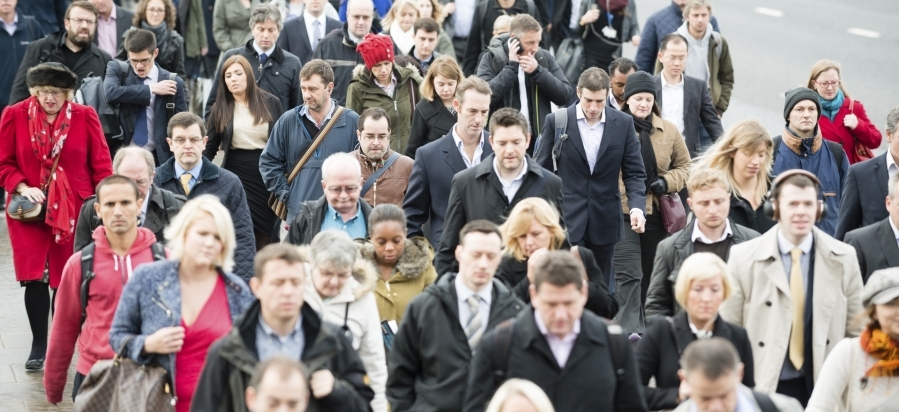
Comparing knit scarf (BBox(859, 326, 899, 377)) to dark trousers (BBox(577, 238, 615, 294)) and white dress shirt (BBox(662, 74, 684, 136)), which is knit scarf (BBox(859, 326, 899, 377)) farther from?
white dress shirt (BBox(662, 74, 684, 136))

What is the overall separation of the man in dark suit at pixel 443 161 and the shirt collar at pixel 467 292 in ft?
8.78

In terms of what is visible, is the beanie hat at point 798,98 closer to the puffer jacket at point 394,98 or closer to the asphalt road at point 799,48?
the puffer jacket at point 394,98

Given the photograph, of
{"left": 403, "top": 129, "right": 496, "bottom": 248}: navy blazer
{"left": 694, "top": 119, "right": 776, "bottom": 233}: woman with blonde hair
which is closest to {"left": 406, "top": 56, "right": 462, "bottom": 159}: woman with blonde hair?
{"left": 403, "top": 129, "right": 496, "bottom": 248}: navy blazer

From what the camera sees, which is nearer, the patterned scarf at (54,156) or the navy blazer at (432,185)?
the navy blazer at (432,185)

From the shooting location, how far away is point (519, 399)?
5984 millimetres

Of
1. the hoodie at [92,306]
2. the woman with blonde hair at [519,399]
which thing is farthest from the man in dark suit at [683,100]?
the woman with blonde hair at [519,399]

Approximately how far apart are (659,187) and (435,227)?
85.8 inches

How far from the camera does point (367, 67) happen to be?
498 inches

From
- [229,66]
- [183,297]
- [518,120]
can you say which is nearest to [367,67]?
[229,66]

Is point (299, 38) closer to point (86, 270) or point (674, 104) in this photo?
point (674, 104)

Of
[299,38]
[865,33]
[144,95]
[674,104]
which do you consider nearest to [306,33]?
[299,38]

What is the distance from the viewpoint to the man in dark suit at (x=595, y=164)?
36.0ft

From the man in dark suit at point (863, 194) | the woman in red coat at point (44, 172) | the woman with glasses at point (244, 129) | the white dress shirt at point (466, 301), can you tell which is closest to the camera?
the white dress shirt at point (466, 301)

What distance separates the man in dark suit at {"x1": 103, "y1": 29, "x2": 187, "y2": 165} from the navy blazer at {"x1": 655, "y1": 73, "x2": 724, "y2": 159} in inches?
176
